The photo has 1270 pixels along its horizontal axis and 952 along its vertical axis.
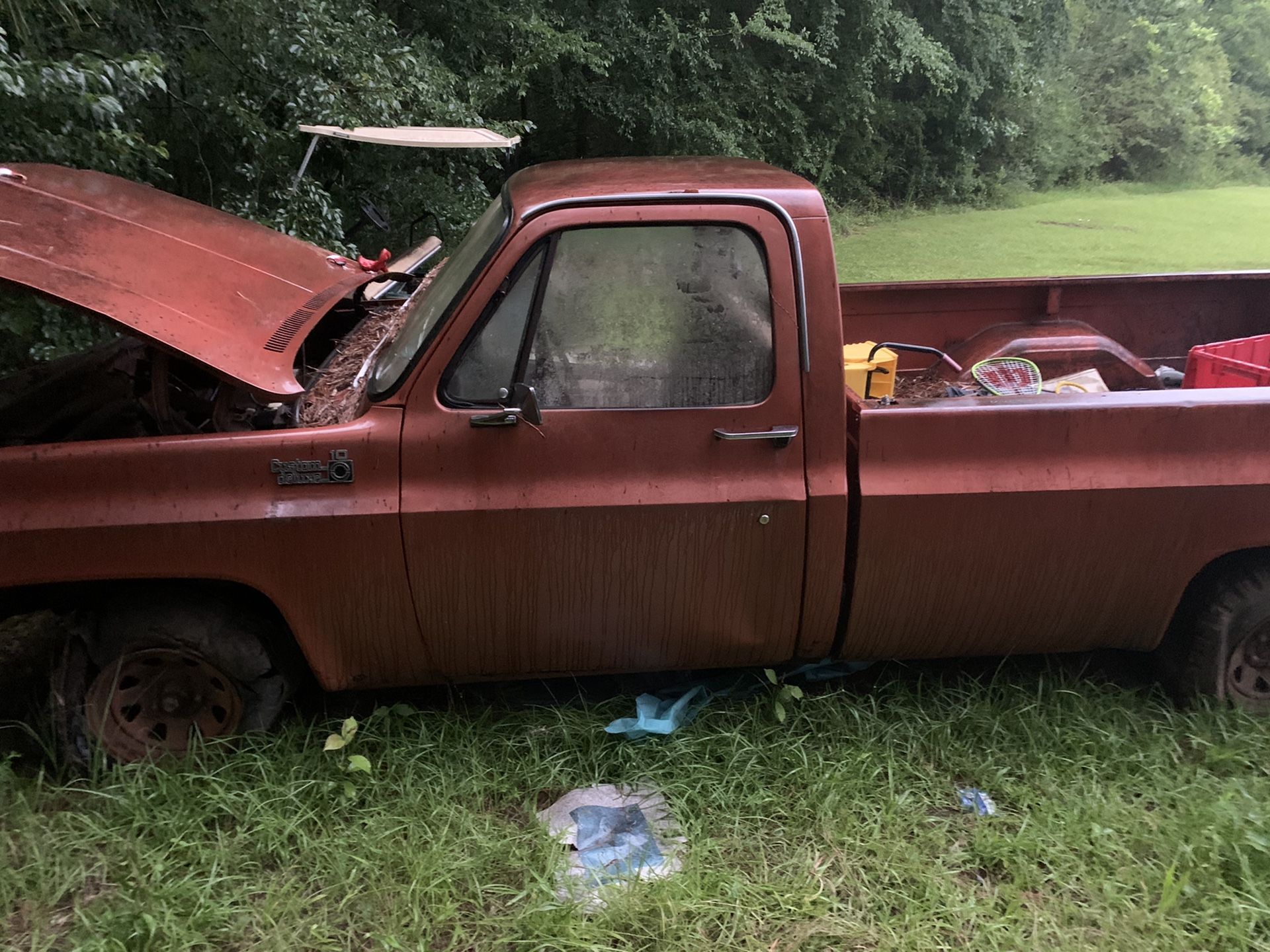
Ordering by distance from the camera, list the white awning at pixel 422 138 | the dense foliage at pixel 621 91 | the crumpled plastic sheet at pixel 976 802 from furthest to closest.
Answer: the dense foliage at pixel 621 91 → the white awning at pixel 422 138 → the crumpled plastic sheet at pixel 976 802

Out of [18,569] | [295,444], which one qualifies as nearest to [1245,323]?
[295,444]

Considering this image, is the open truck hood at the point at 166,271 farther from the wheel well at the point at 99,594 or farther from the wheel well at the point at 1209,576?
the wheel well at the point at 1209,576

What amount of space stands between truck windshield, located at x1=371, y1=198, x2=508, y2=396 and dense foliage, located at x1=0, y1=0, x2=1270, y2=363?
2.10 meters

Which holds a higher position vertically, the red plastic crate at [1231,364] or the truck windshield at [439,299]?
the truck windshield at [439,299]

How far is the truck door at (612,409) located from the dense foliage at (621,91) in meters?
2.58

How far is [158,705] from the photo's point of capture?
2713mm

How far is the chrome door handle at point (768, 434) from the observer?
2.46 metres

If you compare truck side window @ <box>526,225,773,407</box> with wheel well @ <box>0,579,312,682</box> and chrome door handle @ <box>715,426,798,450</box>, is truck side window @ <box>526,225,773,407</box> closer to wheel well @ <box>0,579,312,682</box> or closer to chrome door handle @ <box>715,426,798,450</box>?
chrome door handle @ <box>715,426,798,450</box>

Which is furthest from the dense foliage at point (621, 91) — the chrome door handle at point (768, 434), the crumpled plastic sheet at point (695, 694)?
the crumpled plastic sheet at point (695, 694)

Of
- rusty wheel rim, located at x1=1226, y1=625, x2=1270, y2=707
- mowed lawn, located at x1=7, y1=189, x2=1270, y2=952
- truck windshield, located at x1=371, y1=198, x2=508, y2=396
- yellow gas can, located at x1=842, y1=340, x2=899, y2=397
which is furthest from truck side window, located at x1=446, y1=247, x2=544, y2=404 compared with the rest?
rusty wheel rim, located at x1=1226, y1=625, x2=1270, y2=707

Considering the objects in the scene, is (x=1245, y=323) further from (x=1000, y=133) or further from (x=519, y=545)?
(x=1000, y=133)

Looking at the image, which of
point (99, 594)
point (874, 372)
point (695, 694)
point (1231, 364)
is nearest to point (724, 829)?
point (695, 694)

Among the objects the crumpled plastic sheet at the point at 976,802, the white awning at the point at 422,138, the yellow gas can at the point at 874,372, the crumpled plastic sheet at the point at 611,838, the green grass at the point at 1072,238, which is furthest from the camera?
the green grass at the point at 1072,238

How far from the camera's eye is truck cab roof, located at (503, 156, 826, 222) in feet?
7.99
